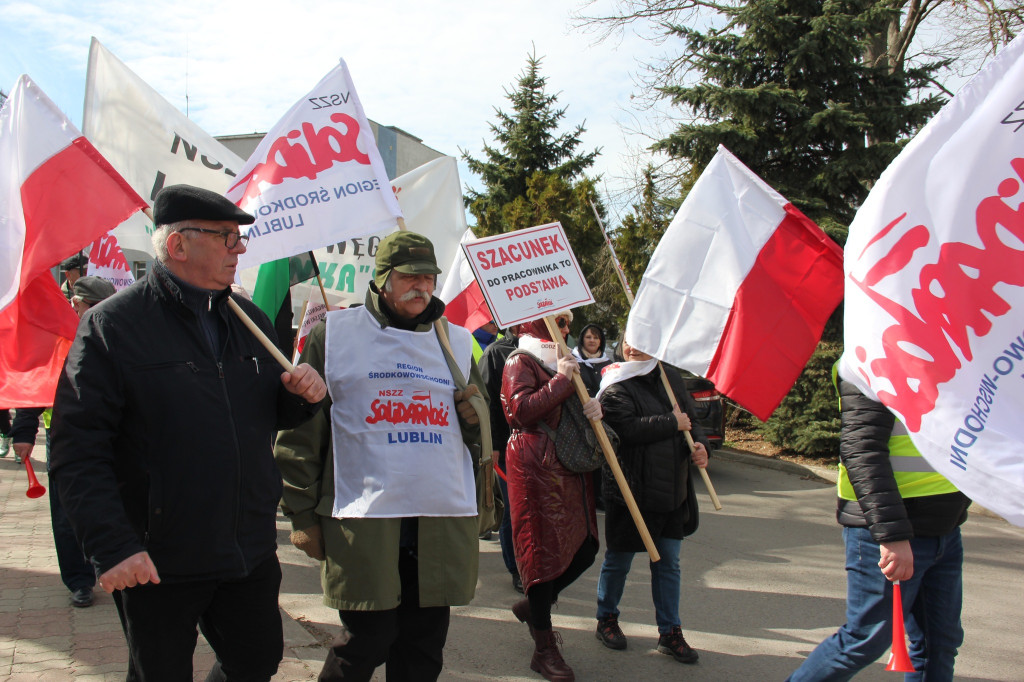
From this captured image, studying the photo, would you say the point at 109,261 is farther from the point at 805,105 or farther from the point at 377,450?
the point at 805,105

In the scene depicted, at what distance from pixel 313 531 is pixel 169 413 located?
2.74ft

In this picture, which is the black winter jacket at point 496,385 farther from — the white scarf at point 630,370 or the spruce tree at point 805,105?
the spruce tree at point 805,105

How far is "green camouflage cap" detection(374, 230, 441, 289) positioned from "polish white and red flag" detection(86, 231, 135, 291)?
3.93 metres

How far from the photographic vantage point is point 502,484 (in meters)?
5.77

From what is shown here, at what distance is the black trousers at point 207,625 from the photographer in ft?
7.64

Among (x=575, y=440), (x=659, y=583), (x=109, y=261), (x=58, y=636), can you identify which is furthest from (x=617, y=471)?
(x=109, y=261)

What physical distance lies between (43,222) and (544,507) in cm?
261

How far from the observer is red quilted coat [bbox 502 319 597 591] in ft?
12.9

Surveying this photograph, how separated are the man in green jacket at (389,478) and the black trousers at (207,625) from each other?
1.02 ft

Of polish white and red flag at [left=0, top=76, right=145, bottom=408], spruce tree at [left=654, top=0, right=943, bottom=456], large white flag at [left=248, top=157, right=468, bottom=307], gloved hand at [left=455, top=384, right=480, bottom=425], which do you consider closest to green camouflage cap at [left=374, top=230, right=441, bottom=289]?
gloved hand at [left=455, top=384, right=480, bottom=425]

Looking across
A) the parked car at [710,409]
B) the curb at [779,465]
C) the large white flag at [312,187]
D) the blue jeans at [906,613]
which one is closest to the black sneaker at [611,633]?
the blue jeans at [906,613]

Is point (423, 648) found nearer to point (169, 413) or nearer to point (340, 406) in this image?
point (340, 406)

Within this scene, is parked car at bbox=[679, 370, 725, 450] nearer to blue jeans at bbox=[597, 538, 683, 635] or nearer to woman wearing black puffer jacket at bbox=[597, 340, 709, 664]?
woman wearing black puffer jacket at bbox=[597, 340, 709, 664]

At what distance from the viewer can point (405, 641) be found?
9.87ft
